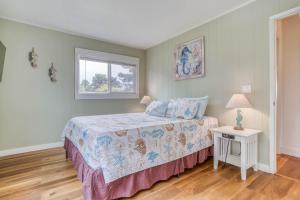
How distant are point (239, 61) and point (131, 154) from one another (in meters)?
2.14

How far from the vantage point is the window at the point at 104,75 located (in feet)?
12.1

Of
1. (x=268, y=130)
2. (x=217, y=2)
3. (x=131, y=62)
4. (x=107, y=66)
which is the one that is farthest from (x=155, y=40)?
(x=268, y=130)

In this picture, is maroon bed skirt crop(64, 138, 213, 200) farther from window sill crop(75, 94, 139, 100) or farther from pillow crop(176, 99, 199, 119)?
window sill crop(75, 94, 139, 100)

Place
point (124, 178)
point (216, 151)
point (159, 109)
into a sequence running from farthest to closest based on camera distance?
point (159, 109)
point (216, 151)
point (124, 178)

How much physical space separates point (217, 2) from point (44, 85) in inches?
136

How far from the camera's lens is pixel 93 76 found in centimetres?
389

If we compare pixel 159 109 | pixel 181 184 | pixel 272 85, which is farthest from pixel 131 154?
pixel 272 85

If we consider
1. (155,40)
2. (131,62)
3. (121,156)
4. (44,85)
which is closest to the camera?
(121,156)

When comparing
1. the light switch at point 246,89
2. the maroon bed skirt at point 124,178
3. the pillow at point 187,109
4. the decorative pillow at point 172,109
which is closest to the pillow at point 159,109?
the decorative pillow at point 172,109

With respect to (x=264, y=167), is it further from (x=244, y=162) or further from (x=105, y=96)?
(x=105, y=96)

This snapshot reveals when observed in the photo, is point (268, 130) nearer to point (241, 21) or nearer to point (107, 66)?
point (241, 21)

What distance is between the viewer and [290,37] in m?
2.90

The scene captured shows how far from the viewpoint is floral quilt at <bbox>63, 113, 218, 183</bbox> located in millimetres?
1600

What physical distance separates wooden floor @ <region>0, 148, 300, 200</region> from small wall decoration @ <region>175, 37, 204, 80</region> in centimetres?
173
